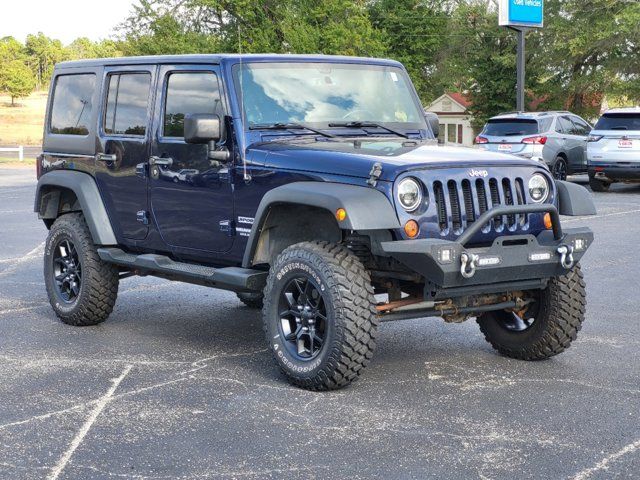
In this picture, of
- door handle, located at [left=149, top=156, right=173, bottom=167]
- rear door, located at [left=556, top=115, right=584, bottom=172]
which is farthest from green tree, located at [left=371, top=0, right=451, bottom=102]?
door handle, located at [left=149, top=156, right=173, bottom=167]

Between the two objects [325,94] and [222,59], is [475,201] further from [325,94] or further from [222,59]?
[222,59]

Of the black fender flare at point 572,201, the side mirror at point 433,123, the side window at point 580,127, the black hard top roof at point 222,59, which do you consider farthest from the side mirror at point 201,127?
the side window at point 580,127

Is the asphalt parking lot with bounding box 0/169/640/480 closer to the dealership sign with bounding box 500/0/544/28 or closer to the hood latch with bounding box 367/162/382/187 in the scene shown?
the hood latch with bounding box 367/162/382/187

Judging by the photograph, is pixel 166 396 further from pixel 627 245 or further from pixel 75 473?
pixel 627 245

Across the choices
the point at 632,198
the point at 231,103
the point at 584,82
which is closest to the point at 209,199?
the point at 231,103

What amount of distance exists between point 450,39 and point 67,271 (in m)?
50.1

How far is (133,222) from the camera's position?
7895 millimetres

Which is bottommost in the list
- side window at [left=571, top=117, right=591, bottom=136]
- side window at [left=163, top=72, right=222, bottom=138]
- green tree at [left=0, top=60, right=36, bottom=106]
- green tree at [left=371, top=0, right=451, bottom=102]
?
side window at [left=571, top=117, right=591, bottom=136]

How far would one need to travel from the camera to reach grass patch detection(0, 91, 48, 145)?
81438mm

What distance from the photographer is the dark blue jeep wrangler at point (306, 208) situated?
605 centimetres

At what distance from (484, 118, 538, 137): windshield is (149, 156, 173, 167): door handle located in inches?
662

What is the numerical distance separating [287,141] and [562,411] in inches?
97.1

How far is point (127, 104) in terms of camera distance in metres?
8.03

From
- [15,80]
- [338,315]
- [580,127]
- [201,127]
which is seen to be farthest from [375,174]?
[15,80]
